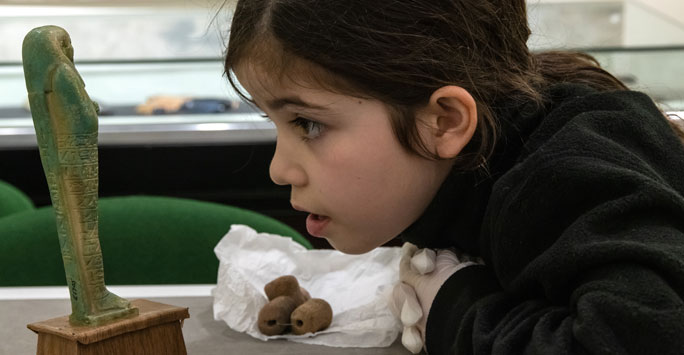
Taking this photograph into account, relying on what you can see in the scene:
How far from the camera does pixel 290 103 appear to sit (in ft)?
2.58

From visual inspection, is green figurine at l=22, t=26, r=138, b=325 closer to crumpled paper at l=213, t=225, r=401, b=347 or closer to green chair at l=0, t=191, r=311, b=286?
crumpled paper at l=213, t=225, r=401, b=347

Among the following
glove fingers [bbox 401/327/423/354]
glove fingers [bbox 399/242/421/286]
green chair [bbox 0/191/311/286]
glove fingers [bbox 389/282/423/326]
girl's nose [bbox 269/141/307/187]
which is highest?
girl's nose [bbox 269/141/307/187]

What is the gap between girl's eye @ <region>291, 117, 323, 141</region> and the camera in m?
0.79

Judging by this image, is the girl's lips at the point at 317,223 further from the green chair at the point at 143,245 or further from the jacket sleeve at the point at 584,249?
the green chair at the point at 143,245

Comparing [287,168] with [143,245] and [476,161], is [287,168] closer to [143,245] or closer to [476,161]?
[476,161]

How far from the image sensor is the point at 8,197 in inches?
66.6

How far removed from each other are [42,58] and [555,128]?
450 mm

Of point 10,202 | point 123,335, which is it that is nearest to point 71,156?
point 123,335

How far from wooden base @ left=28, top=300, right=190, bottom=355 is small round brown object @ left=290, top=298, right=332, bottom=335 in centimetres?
14

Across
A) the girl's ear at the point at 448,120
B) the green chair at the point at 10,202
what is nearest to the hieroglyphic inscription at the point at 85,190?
the girl's ear at the point at 448,120

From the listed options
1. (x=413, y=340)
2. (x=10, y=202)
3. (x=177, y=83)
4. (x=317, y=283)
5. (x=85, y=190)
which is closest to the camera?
(x=85, y=190)

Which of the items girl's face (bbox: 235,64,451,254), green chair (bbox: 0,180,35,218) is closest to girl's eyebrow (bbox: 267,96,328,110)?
girl's face (bbox: 235,64,451,254)

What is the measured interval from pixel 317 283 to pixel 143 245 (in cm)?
40

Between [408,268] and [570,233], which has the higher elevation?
[570,233]
